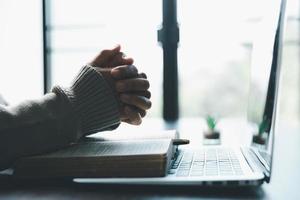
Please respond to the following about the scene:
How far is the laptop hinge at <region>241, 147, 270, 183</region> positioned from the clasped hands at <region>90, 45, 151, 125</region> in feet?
Answer: 0.74

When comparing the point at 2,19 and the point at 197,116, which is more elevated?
the point at 2,19

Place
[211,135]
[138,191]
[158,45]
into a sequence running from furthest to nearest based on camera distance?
[158,45], [211,135], [138,191]

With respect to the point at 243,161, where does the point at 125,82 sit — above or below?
above

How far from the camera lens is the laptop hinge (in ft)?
1.90

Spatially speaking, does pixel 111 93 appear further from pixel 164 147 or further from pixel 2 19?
pixel 2 19

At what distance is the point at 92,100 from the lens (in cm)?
70

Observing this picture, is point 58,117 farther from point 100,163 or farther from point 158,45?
point 158,45

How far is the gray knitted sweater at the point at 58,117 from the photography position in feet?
2.07

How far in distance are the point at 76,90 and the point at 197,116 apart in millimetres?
1631

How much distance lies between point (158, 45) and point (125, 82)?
1494mm

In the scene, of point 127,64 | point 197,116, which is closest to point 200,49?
point 197,116

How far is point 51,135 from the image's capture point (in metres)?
0.66

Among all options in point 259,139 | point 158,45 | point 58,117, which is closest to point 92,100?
point 58,117

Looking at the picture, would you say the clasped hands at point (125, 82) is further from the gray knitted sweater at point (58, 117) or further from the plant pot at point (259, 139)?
the plant pot at point (259, 139)
